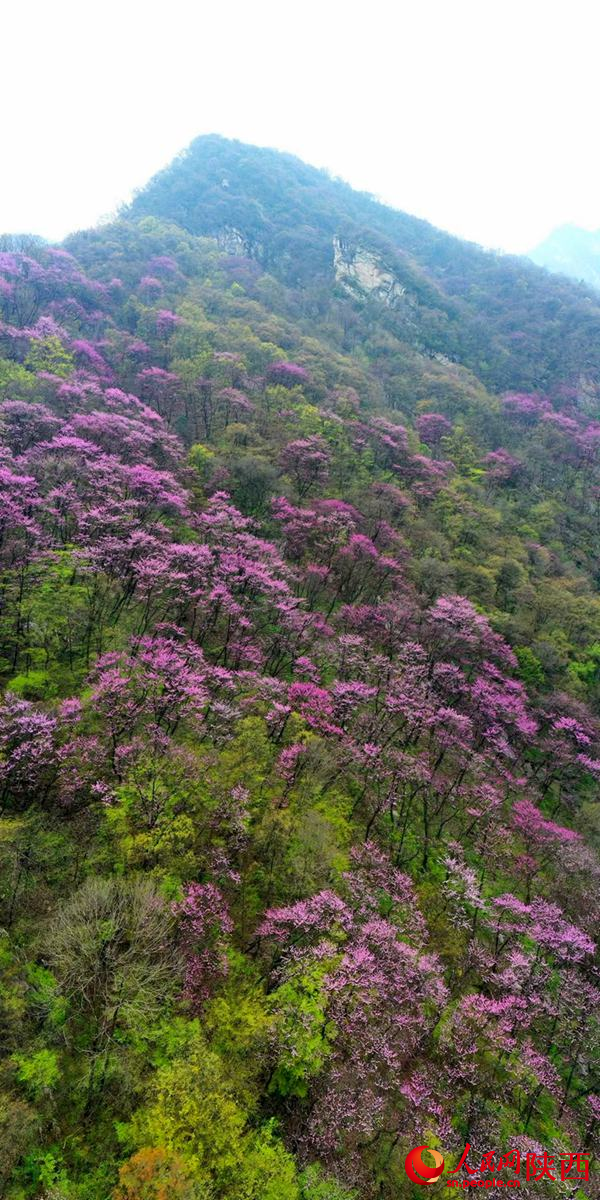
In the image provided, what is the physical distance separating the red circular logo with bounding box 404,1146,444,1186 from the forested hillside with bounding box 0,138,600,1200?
0.80 ft

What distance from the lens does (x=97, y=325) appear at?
56.3m

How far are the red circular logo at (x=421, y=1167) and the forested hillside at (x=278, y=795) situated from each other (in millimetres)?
245

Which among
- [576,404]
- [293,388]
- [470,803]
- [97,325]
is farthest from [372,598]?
[576,404]

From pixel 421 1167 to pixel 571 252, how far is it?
8599 inches

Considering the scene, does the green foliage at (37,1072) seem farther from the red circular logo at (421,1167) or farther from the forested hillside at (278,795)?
the red circular logo at (421,1167)

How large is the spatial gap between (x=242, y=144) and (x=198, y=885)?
529 ft

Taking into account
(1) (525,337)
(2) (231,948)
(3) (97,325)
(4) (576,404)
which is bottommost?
(2) (231,948)

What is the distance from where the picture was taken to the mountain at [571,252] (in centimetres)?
15088

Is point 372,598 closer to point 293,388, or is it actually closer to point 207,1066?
point 207,1066

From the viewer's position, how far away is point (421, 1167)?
531 inches

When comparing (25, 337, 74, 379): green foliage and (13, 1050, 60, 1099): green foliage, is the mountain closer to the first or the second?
(25, 337, 74, 379): green foliage
